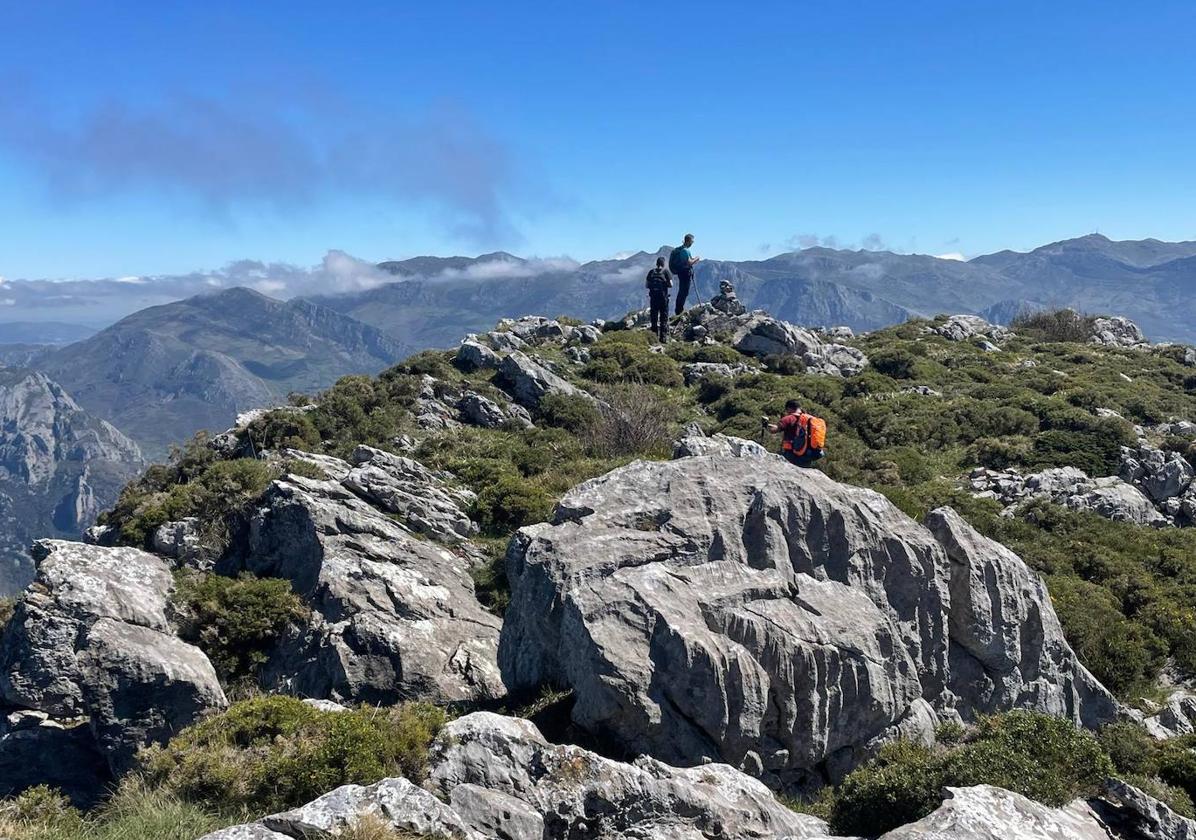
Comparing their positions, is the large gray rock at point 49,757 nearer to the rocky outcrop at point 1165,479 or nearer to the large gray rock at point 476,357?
the large gray rock at point 476,357

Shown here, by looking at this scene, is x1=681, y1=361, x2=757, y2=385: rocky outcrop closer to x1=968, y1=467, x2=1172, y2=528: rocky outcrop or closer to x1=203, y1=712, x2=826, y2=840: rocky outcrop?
x1=968, y1=467, x2=1172, y2=528: rocky outcrop

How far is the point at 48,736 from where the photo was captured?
480 inches

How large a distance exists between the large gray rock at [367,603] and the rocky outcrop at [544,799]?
12.2ft

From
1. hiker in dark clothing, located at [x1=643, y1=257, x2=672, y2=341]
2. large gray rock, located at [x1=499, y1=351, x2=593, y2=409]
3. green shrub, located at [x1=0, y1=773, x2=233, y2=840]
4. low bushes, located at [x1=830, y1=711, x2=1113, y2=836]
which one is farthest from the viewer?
hiker in dark clothing, located at [x1=643, y1=257, x2=672, y2=341]

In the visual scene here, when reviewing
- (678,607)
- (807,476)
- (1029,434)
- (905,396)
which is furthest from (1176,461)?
(678,607)

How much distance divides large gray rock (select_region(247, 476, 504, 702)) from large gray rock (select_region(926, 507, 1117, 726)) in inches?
302

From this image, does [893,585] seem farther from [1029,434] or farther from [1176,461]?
[1029,434]

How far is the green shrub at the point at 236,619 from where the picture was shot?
1389 centimetres

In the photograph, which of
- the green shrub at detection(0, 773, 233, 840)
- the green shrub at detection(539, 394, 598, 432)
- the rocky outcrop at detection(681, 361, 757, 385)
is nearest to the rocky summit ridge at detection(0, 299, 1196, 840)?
the green shrub at detection(0, 773, 233, 840)

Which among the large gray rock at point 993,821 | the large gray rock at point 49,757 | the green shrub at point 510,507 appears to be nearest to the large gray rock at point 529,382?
the green shrub at point 510,507

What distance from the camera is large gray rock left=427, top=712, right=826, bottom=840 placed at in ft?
25.8

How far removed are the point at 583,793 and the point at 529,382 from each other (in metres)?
23.7

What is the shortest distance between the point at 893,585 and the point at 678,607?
415 cm

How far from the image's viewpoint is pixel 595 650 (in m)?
10.0
